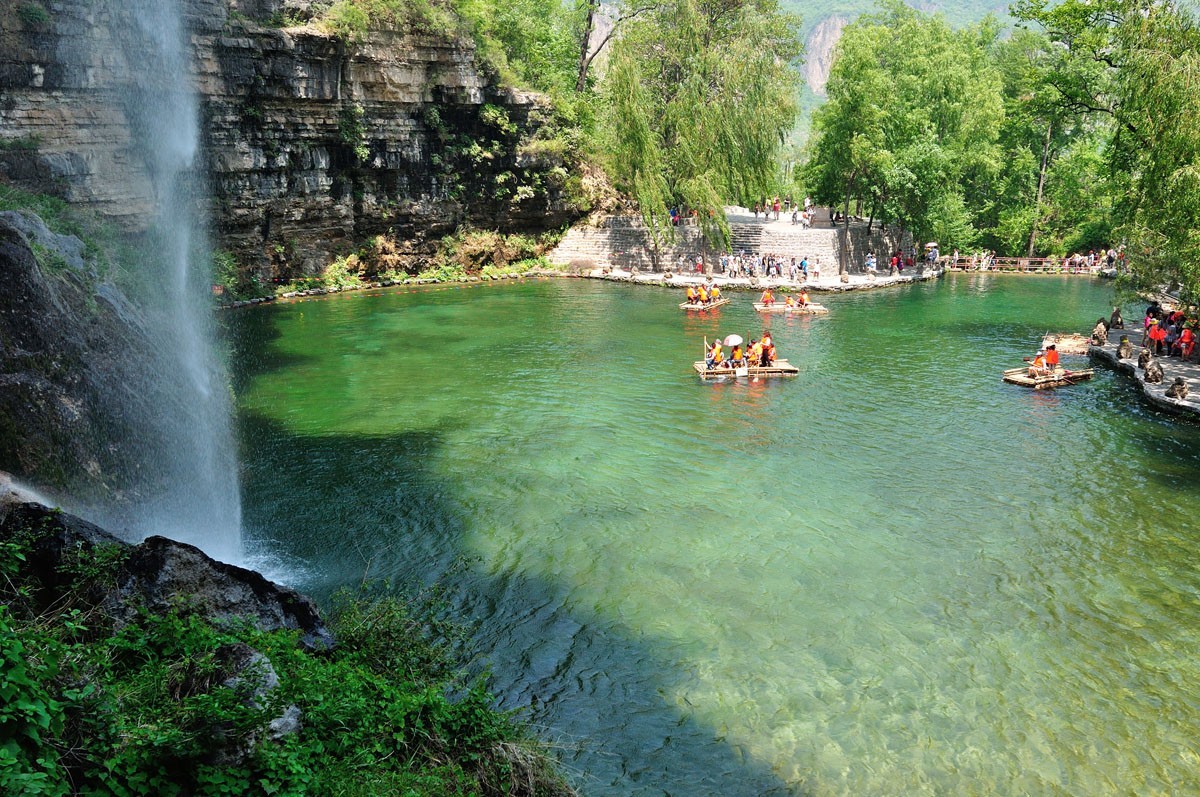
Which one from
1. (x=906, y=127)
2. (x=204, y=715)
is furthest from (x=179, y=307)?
(x=906, y=127)

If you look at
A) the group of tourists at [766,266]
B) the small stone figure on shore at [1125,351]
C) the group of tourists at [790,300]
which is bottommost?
the small stone figure on shore at [1125,351]

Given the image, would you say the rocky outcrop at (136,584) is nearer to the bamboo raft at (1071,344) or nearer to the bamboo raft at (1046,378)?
the bamboo raft at (1046,378)

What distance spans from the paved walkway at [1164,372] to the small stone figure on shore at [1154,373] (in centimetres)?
15

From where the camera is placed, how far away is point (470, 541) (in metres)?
13.9

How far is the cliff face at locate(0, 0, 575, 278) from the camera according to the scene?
2714 centimetres

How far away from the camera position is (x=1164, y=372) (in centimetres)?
2355

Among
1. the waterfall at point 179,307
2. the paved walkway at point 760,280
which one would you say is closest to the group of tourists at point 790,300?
the paved walkway at point 760,280

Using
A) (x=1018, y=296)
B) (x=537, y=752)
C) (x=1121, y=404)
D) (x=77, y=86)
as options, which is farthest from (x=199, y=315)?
(x=1018, y=296)

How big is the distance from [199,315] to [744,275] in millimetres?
28495

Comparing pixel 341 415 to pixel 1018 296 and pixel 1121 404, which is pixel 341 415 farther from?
pixel 1018 296

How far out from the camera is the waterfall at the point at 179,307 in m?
12.9

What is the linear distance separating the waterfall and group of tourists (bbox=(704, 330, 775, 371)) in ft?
43.1

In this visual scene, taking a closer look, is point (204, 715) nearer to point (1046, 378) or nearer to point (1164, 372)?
point (1046, 378)

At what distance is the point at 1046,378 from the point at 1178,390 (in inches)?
127
